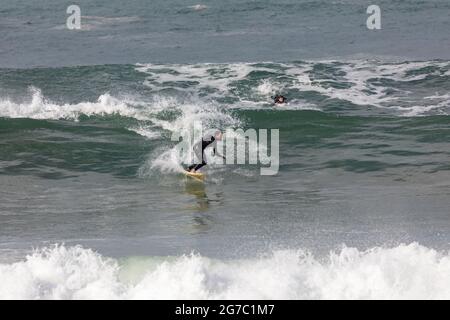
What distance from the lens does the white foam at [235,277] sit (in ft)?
43.2

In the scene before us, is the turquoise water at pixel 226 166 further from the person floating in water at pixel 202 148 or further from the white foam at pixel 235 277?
the person floating in water at pixel 202 148

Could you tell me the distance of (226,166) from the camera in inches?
879

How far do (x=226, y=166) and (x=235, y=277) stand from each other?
29.0 feet

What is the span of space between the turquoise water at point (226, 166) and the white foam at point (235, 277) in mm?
30

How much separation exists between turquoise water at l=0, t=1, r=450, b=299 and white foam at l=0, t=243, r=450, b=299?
30 millimetres

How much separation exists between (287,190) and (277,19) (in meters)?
26.7

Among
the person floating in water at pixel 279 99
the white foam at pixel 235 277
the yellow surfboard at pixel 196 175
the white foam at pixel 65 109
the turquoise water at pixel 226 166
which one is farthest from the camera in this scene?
the person floating in water at pixel 279 99

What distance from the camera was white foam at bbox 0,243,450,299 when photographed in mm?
13164

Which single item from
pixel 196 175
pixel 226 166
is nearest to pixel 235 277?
pixel 196 175

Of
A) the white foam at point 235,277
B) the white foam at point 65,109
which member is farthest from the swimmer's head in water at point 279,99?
the white foam at point 235,277

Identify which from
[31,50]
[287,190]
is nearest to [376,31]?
[31,50]

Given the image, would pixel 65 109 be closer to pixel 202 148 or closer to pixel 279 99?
pixel 279 99
